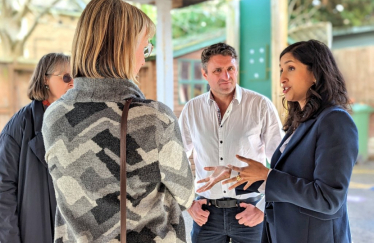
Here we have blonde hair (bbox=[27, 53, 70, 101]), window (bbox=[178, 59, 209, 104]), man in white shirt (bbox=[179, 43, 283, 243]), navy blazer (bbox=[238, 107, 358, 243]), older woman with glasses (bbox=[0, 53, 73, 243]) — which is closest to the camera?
navy blazer (bbox=[238, 107, 358, 243])

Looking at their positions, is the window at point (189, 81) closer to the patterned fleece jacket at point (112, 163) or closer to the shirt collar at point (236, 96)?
the shirt collar at point (236, 96)

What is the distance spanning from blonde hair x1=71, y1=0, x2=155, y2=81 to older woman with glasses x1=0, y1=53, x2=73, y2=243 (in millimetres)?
889

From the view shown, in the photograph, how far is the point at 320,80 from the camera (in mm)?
1548

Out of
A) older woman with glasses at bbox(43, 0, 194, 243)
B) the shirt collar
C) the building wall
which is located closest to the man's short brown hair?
the shirt collar

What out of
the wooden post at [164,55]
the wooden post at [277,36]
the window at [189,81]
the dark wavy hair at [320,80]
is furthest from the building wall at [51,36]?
the dark wavy hair at [320,80]

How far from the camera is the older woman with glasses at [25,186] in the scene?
186 centimetres

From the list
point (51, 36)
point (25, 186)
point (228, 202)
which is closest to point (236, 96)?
point (228, 202)

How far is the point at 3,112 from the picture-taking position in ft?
22.4

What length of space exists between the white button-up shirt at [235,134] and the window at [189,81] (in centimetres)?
337

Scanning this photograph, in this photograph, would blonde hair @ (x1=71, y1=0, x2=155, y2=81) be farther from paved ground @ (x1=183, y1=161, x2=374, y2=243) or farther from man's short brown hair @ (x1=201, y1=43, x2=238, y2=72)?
paved ground @ (x1=183, y1=161, x2=374, y2=243)

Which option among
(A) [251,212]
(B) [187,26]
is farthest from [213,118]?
(B) [187,26]

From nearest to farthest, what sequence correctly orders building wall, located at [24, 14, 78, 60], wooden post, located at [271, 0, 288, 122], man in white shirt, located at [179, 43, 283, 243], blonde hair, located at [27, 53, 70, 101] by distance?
blonde hair, located at [27, 53, 70, 101], man in white shirt, located at [179, 43, 283, 243], wooden post, located at [271, 0, 288, 122], building wall, located at [24, 14, 78, 60]

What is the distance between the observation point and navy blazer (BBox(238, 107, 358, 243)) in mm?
1342

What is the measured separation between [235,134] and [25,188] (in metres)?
1.19
